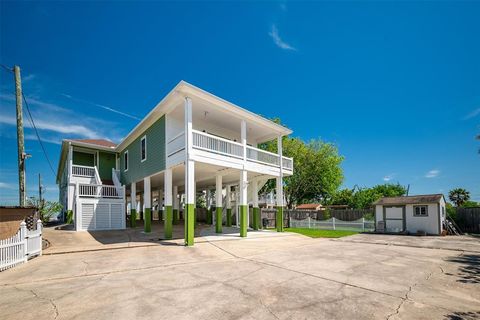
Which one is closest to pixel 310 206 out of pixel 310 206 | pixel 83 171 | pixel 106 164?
pixel 310 206

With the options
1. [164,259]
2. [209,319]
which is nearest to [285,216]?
[164,259]

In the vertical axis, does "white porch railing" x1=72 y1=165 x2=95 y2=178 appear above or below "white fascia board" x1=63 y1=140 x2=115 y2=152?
below

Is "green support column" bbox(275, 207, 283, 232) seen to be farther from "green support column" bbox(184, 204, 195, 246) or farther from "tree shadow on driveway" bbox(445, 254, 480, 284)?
"tree shadow on driveway" bbox(445, 254, 480, 284)

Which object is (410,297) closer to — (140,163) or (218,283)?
(218,283)

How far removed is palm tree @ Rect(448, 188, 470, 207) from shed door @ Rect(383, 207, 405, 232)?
25.7 m

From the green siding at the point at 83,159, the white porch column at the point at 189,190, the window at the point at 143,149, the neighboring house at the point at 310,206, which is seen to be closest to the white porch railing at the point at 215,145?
the white porch column at the point at 189,190

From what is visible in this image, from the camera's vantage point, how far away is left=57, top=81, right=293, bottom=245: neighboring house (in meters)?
13.0

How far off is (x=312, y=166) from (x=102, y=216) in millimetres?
23579

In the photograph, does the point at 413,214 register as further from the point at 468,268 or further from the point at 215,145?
the point at 215,145

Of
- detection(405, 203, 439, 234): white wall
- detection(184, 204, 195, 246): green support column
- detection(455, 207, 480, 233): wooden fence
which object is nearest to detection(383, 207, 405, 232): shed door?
detection(405, 203, 439, 234): white wall

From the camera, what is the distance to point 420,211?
19.5m

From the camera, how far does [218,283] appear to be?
6.27 meters

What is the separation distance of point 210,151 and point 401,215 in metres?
16.2

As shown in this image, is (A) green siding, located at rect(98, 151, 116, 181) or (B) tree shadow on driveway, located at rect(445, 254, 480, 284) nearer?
(B) tree shadow on driveway, located at rect(445, 254, 480, 284)
